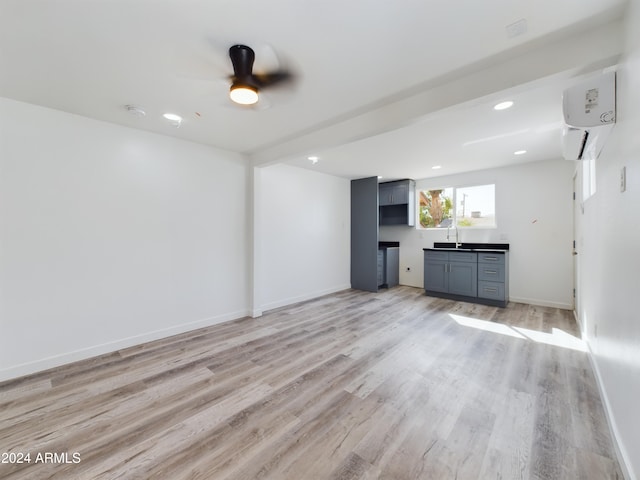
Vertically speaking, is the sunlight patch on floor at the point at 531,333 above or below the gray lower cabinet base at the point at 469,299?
below

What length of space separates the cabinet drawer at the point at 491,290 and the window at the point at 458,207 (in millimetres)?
1160

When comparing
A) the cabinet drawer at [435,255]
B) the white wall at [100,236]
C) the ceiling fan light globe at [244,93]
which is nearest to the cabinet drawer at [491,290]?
the cabinet drawer at [435,255]

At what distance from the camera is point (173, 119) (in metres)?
2.68

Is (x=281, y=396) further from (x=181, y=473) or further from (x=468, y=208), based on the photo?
(x=468, y=208)

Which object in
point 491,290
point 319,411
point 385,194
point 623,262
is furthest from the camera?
point 385,194

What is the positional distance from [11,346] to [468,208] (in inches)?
255

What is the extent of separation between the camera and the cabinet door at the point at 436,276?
489 centimetres

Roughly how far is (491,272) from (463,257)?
0.49 meters

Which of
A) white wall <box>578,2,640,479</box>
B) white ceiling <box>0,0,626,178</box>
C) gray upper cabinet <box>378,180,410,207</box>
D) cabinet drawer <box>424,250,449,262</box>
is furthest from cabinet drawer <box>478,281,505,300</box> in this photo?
white ceiling <box>0,0,626,178</box>

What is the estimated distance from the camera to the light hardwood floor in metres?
1.41

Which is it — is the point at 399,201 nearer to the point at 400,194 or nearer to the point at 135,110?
the point at 400,194

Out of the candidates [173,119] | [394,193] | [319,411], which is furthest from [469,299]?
[173,119]

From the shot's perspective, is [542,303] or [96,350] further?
[542,303]

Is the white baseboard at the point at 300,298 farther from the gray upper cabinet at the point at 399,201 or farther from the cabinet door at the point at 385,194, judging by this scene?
the cabinet door at the point at 385,194
